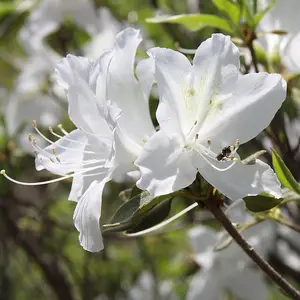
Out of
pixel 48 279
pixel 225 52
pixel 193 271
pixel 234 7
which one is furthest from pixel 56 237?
pixel 225 52

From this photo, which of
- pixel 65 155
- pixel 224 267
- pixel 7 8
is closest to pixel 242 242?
pixel 65 155

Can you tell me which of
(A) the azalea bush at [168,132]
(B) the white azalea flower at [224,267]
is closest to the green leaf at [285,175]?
(A) the azalea bush at [168,132]

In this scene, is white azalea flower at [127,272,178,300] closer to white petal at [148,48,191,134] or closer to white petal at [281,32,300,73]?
white petal at [281,32,300,73]

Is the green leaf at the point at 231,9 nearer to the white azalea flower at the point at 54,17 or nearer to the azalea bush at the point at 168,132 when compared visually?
the azalea bush at the point at 168,132

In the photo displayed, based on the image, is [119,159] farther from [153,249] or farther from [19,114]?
[153,249]

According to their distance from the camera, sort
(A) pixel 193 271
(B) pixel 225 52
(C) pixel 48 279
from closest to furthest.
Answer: (B) pixel 225 52, (A) pixel 193 271, (C) pixel 48 279
